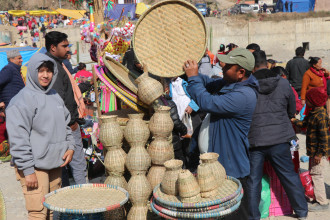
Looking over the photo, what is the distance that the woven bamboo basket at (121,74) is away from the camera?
3.76m

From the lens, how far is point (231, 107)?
317 cm

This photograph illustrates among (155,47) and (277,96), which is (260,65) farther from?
(155,47)

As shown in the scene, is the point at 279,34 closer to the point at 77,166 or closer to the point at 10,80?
the point at 10,80

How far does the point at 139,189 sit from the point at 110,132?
605mm

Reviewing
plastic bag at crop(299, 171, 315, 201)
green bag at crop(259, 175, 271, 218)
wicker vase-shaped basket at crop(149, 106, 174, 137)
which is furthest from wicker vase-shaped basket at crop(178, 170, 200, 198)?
plastic bag at crop(299, 171, 315, 201)

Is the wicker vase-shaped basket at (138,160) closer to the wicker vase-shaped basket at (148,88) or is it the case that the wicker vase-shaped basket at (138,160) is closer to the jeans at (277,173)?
the wicker vase-shaped basket at (148,88)

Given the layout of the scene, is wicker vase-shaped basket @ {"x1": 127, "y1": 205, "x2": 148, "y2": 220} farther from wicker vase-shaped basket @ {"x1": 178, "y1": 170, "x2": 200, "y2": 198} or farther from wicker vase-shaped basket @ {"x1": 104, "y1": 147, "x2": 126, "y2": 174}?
wicker vase-shaped basket @ {"x1": 178, "y1": 170, "x2": 200, "y2": 198}

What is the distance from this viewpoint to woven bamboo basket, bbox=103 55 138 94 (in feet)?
12.3

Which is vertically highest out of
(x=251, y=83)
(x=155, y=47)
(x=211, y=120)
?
(x=155, y=47)

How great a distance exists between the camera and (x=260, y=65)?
4.21 meters

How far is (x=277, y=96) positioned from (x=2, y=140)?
209 inches

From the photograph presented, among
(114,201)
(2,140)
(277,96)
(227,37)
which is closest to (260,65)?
(277,96)

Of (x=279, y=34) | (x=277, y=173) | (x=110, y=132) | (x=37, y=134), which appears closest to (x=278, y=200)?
(x=277, y=173)

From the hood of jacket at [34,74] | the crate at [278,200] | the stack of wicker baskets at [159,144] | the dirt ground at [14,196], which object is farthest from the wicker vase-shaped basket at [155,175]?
the dirt ground at [14,196]
